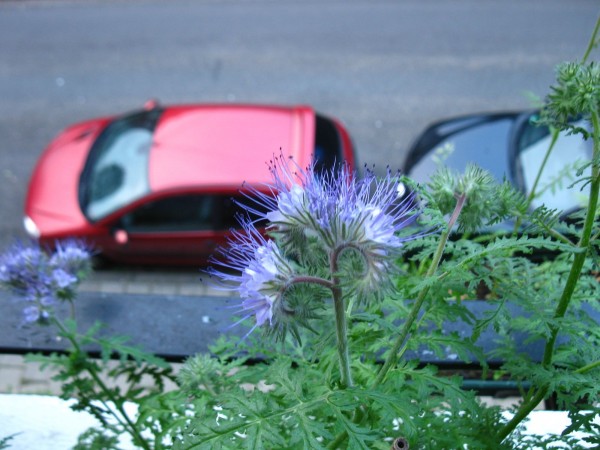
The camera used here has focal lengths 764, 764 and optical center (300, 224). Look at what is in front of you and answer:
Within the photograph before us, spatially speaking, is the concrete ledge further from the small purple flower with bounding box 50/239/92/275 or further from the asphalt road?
the asphalt road

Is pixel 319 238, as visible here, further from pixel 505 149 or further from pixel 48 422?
pixel 505 149


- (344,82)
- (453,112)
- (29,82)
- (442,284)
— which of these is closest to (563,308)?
(442,284)

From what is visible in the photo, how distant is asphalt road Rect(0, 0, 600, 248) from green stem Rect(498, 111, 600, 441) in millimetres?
7182

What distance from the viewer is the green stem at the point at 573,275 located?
7.26 ft

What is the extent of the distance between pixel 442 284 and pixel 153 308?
1.54m

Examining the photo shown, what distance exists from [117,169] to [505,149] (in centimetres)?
396

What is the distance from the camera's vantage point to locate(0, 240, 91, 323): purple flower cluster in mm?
3131

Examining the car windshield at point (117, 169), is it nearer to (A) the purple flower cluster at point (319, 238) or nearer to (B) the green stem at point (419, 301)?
(B) the green stem at point (419, 301)

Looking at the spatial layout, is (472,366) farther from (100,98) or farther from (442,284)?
(100,98)

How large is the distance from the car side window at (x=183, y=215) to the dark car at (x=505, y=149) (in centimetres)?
188

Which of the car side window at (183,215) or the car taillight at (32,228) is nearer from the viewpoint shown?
the car side window at (183,215)

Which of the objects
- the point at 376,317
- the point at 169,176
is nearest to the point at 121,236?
the point at 169,176

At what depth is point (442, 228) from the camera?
2146 mm

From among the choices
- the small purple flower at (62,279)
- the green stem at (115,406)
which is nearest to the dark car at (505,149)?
the small purple flower at (62,279)
